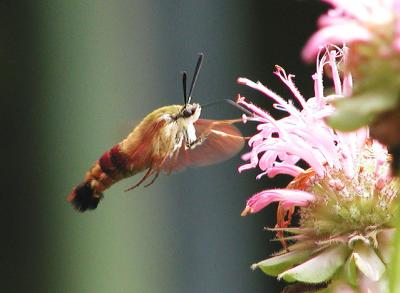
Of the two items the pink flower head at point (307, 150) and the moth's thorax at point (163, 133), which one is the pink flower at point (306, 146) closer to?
the pink flower head at point (307, 150)

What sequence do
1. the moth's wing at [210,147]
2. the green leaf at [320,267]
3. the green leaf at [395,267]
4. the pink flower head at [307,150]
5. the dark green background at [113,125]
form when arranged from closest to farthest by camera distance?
the green leaf at [395,267] < the green leaf at [320,267] < the pink flower head at [307,150] < the moth's wing at [210,147] < the dark green background at [113,125]

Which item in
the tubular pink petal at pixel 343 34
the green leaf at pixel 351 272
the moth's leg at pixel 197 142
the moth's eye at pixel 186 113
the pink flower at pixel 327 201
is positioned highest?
the moth's eye at pixel 186 113

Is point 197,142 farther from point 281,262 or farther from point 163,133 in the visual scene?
point 281,262

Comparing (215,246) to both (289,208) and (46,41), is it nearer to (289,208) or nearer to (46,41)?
(46,41)

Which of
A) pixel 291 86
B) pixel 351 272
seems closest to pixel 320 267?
pixel 351 272

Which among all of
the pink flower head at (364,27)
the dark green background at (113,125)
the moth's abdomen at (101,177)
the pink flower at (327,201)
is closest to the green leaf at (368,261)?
the pink flower at (327,201)

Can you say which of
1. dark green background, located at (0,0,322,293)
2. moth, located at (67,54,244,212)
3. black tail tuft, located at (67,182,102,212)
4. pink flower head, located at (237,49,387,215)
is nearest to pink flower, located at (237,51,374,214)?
pink flower head, located at (237,49,387,215)

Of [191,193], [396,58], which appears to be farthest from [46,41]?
[396,58]

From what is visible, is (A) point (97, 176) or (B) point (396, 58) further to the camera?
Answer: (A) point (97, 176)

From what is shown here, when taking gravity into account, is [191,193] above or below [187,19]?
below
